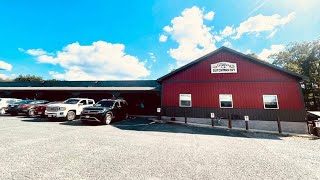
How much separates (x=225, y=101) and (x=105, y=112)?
10.4 metres

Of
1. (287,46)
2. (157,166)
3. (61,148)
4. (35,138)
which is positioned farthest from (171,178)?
(287,46)

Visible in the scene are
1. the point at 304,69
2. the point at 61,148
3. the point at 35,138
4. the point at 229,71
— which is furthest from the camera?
the point at 304,69

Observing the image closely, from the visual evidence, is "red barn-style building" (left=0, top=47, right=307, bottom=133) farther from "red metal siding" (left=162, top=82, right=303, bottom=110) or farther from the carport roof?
the carport roof

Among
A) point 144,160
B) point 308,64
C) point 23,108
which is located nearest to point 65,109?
point 23,108

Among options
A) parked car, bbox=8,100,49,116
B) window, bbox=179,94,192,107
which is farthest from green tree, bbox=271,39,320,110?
parked car, bbox=8,100,49,116

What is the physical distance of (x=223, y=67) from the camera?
52.0ft

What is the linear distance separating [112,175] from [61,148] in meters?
3.47

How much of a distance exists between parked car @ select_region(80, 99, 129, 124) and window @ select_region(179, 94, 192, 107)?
5.59 meters

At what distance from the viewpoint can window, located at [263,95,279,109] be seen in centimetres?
1418

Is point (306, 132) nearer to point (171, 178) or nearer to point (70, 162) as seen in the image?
point (171, 178)

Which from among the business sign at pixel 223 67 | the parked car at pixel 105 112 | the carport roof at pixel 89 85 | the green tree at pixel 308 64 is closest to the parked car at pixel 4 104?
the carport roof at pixel 89 85

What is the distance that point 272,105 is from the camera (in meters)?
14.2

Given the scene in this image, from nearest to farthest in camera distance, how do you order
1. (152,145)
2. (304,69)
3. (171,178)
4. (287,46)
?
(171,178)
(152,145)
(304,69)
(287,46)

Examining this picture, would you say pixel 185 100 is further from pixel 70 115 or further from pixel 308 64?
pixel 308 64
